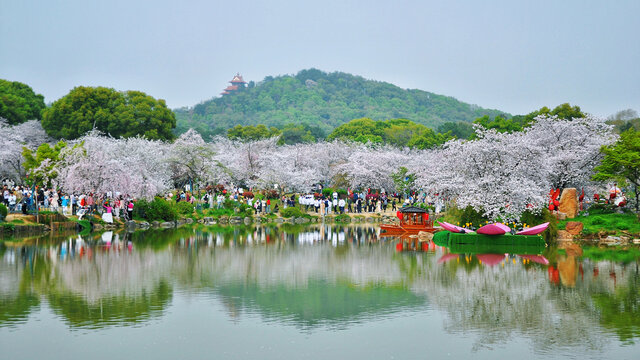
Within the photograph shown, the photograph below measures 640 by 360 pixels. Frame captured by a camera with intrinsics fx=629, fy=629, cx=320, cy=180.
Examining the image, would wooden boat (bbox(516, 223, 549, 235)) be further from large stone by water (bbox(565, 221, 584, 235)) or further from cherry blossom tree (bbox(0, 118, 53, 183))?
cherry blossom tree (bbox(0, 118, 53, 183))

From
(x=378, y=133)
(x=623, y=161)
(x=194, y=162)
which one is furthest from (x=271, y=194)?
(x=378, y=133)

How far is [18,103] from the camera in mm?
68812

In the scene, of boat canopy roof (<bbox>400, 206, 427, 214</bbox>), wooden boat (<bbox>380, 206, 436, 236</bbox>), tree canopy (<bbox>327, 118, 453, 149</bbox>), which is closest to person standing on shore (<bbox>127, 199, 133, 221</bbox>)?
wooden boat (<bbox>380, 206, 436, 236</bbox>)

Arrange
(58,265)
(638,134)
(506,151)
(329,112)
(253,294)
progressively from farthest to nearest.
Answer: (329,112) → (638,134) → (506,151) → (58,265) → (253,294)

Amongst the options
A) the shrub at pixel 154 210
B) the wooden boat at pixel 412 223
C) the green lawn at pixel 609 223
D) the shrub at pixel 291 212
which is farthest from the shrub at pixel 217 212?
the green lawn at pixel 609 223

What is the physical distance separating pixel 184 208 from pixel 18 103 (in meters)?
32.8

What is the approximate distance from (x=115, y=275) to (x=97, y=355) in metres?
9.17

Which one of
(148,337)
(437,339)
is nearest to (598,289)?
(437,339)

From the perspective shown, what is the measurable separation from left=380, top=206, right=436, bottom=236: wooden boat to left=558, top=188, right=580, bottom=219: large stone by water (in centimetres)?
759

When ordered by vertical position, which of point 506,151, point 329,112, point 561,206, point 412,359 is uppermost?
point 329,112

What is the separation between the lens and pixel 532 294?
58.5 ft

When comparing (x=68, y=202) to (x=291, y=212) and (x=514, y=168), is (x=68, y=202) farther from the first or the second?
(x=514, y=168)

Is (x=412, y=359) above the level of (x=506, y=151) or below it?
below

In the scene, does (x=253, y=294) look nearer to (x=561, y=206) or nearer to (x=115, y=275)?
(x=115, y=275)
